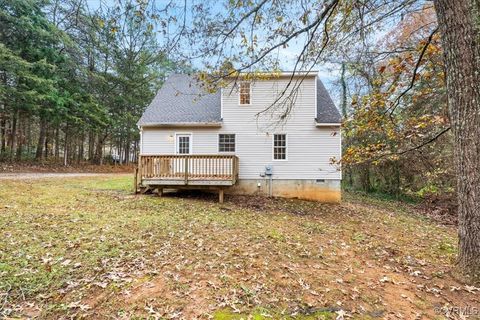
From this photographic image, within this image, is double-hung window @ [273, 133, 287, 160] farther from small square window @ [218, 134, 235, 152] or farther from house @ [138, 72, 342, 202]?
small square window @ [218, 134, 235, 152]

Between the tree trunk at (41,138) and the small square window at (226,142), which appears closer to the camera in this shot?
the small square window at (226,142)

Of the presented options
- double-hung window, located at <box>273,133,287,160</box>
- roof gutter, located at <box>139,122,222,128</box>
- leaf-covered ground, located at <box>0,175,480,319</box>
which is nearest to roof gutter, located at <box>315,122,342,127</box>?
double-hung window, located at <box>273,133,287,160</box>

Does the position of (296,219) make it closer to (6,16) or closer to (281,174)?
(281,174)

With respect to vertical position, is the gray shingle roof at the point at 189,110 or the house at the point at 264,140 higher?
the gray shingle roof at the point at 189,110

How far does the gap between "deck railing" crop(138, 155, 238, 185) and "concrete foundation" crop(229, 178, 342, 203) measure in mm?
1792

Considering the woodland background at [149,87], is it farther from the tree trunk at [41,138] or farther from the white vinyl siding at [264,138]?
the white vinyl siding at [264,138]

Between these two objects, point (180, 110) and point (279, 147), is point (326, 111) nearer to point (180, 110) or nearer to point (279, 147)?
point (279, 147)

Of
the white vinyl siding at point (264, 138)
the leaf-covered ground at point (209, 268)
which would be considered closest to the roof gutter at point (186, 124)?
the white vinyl siding at point (264, 138)

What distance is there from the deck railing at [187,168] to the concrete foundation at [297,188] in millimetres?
1792

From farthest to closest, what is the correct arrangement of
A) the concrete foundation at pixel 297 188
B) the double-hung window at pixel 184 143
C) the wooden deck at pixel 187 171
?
the double-hung window at pixel 184 143, the concrete foundation at pixel 297 188, the wooden deck at pixel 187 171

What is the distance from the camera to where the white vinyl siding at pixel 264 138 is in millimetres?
12078

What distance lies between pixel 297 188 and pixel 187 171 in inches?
192

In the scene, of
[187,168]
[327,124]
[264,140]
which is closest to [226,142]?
[264,140]

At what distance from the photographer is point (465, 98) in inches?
139
